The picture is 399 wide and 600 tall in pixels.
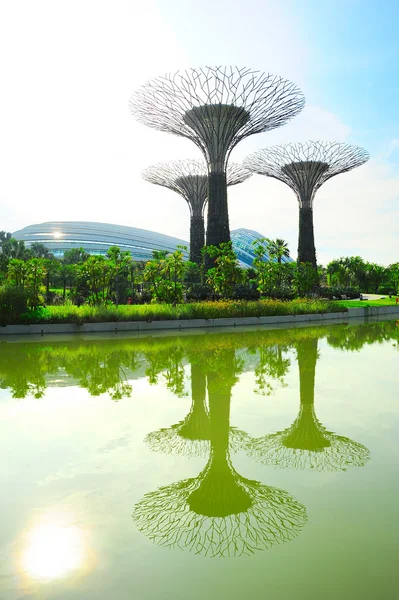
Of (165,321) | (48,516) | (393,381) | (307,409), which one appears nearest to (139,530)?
(48,516)

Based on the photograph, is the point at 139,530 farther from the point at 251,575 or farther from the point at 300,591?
the point at 300,591

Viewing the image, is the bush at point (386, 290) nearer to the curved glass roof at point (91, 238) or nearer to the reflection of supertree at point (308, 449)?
the curved glass roof at point (91, 238)

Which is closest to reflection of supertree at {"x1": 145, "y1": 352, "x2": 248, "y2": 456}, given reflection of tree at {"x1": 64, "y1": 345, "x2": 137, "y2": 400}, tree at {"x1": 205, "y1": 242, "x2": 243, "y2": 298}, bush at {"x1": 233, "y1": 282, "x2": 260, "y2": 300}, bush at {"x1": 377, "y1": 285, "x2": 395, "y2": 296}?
reflection of tree at {"x1": 64, "y1": 345, "x2": 137, "y2": 400}

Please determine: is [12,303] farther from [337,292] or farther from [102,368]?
[337,292]

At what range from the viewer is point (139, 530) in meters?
3.28

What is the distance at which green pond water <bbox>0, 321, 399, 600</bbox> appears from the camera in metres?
2.76

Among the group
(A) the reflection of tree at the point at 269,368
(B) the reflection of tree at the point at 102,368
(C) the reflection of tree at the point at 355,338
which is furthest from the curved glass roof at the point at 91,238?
(A) the reflection of tree at the point at 269,368

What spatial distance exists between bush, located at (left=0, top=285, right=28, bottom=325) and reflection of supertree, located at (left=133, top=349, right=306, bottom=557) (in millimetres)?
14069

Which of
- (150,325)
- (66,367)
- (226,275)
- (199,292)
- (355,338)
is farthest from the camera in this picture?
(199,292)

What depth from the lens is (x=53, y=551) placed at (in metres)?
3.02

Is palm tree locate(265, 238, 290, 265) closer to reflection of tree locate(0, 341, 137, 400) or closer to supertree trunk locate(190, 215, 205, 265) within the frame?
supertree trunk locate(190, 215, 205, 265)

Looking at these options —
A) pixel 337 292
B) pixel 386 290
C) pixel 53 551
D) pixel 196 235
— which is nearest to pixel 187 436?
pixel 53 551

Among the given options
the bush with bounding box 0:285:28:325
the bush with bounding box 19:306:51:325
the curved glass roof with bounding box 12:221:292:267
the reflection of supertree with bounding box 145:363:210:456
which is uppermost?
the curved glass roof with bounding box 12:221:292:267

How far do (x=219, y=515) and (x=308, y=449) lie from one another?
167 centimetres
